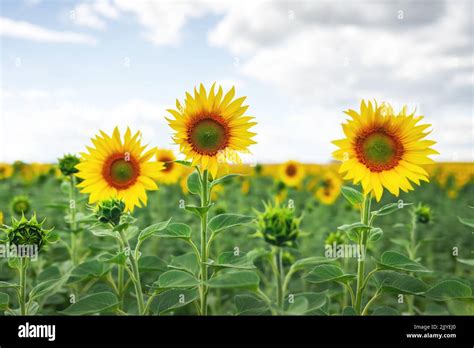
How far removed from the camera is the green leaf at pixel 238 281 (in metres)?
1.00

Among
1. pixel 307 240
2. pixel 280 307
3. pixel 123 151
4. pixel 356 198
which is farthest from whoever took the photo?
pixel 307 240

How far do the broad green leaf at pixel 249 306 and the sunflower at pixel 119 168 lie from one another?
376mm

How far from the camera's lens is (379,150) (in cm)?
117

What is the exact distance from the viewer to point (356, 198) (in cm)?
118

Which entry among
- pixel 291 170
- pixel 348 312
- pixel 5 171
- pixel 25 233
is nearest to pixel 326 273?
pixel 348 312

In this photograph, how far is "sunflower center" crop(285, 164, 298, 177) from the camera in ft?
14.1

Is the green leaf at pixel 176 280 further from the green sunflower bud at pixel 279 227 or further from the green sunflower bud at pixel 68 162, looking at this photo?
the green sunflower bud at pixel 68 162

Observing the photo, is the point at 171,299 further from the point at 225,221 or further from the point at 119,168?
the point at 119,168

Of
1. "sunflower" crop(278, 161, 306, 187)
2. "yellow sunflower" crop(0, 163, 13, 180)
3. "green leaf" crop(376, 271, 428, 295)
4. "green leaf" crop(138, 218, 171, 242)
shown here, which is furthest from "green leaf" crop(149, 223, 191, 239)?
"yellow sunflower" crop(0, 163, 13, 180)
